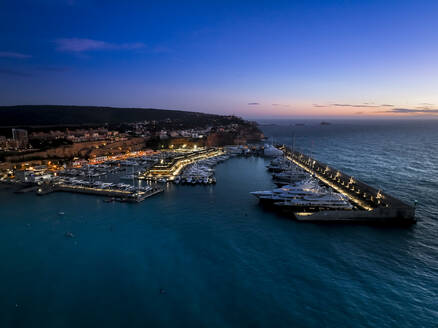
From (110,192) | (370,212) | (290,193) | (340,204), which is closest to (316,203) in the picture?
(340,204)

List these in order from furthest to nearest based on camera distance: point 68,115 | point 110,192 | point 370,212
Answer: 1. point 68,115
2. point 110,192
3. point 370,212

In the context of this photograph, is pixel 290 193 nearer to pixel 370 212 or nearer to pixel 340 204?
pixel 340 204

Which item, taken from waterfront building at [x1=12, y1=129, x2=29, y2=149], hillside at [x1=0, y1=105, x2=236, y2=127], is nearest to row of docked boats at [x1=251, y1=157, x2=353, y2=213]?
waterfront building at [x1=12, y1=129, x2=29, y2=149]

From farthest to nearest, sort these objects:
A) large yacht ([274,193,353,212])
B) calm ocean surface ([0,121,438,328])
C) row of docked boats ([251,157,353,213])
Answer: row of docked boats ([251,157,353,213])
large yacht ([274,193,353,212])
calm ocean surface ([0,121,438,328])

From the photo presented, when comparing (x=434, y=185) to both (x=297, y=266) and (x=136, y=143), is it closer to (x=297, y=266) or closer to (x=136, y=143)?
(x=297, y=266)

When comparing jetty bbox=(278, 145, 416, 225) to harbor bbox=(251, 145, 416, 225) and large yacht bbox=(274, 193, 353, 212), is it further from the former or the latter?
large yacht bbox=(274, 193, 353, 212)

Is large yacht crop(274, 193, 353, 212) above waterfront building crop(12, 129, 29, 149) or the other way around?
the other way around

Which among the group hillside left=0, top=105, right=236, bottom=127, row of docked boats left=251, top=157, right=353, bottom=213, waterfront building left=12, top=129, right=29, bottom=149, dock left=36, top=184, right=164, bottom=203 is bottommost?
dock left=36, top=184, right=164, bottom=203
